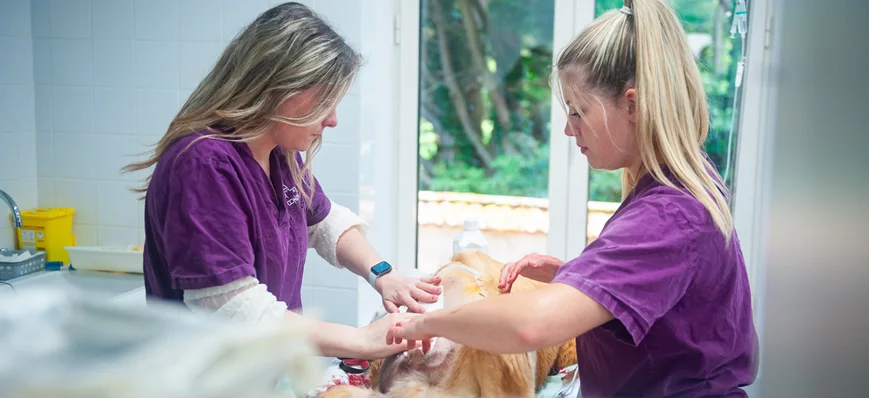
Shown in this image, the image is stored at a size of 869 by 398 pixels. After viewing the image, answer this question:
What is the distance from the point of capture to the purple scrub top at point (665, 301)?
1013 millimetres

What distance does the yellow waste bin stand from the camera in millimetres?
2516

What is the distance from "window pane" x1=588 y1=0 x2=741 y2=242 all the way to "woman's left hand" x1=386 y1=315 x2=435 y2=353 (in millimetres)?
1351

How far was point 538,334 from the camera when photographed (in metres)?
0.99

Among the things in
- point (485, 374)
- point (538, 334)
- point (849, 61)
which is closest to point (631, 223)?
point (538, 334)

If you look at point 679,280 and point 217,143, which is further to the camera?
point 217,143

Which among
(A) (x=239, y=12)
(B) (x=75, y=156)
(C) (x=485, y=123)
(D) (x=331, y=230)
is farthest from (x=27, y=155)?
(C) (x=485, y=123)

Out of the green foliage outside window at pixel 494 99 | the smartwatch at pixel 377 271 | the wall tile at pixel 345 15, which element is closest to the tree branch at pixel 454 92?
the green foliage outside window at pixel 494 99

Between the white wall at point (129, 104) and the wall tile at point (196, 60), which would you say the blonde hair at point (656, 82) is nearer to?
the white wall at point (129, 104)

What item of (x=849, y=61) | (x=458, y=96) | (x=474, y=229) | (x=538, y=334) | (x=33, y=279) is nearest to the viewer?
(x=849, y=61)

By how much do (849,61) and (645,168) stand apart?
904 millimetres

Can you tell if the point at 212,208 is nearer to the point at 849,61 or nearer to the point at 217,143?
the point at 217,143

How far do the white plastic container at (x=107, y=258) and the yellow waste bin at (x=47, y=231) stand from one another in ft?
0.44

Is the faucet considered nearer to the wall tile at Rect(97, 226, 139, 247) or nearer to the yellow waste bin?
the yellow waste bin

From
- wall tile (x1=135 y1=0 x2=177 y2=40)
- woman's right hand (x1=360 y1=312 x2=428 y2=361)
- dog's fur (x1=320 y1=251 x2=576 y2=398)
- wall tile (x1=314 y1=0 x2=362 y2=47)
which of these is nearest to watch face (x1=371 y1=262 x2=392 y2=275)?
dog's fur (x1=320 y1=251 x2=576 y2=398)
